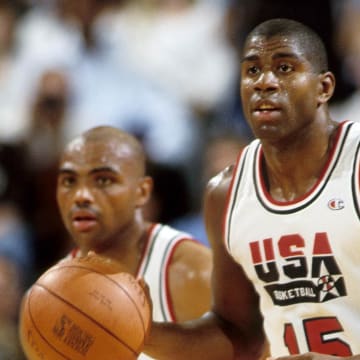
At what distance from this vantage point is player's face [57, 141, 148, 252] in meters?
4.79

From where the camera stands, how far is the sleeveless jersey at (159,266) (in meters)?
4.84

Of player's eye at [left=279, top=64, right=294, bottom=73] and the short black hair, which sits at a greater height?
the short black hair

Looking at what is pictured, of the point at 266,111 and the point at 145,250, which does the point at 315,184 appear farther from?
the point at 145,250

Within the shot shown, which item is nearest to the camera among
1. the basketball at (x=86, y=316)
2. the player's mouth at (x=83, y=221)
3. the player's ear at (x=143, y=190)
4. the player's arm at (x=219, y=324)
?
the basketball at (x=86, y=316)

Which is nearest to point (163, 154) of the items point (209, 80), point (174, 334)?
point (209, 80)

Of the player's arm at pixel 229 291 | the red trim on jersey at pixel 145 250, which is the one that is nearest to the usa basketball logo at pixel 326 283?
the player's arm at pixel 229 291

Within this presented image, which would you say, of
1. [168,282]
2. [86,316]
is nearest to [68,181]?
[168,282]

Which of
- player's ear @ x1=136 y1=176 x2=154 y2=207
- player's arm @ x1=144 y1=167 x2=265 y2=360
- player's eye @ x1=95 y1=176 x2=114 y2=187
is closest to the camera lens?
player's arm @ x1=144 y1=167 x2=265 y2=360

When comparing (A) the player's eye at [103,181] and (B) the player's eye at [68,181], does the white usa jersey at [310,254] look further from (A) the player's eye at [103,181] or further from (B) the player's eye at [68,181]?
(B) the player's eye at [68,181]

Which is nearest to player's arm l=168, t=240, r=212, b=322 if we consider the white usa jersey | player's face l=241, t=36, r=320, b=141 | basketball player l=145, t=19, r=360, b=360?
basketball player l=145, t=19, r=360, b=360

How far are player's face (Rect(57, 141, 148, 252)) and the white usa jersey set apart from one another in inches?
40.0

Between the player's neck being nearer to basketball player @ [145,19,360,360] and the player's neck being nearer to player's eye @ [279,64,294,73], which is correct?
basketball player @ [145,19,360,360]

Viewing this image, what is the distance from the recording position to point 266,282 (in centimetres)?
387

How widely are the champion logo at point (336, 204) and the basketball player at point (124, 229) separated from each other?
1.30m
